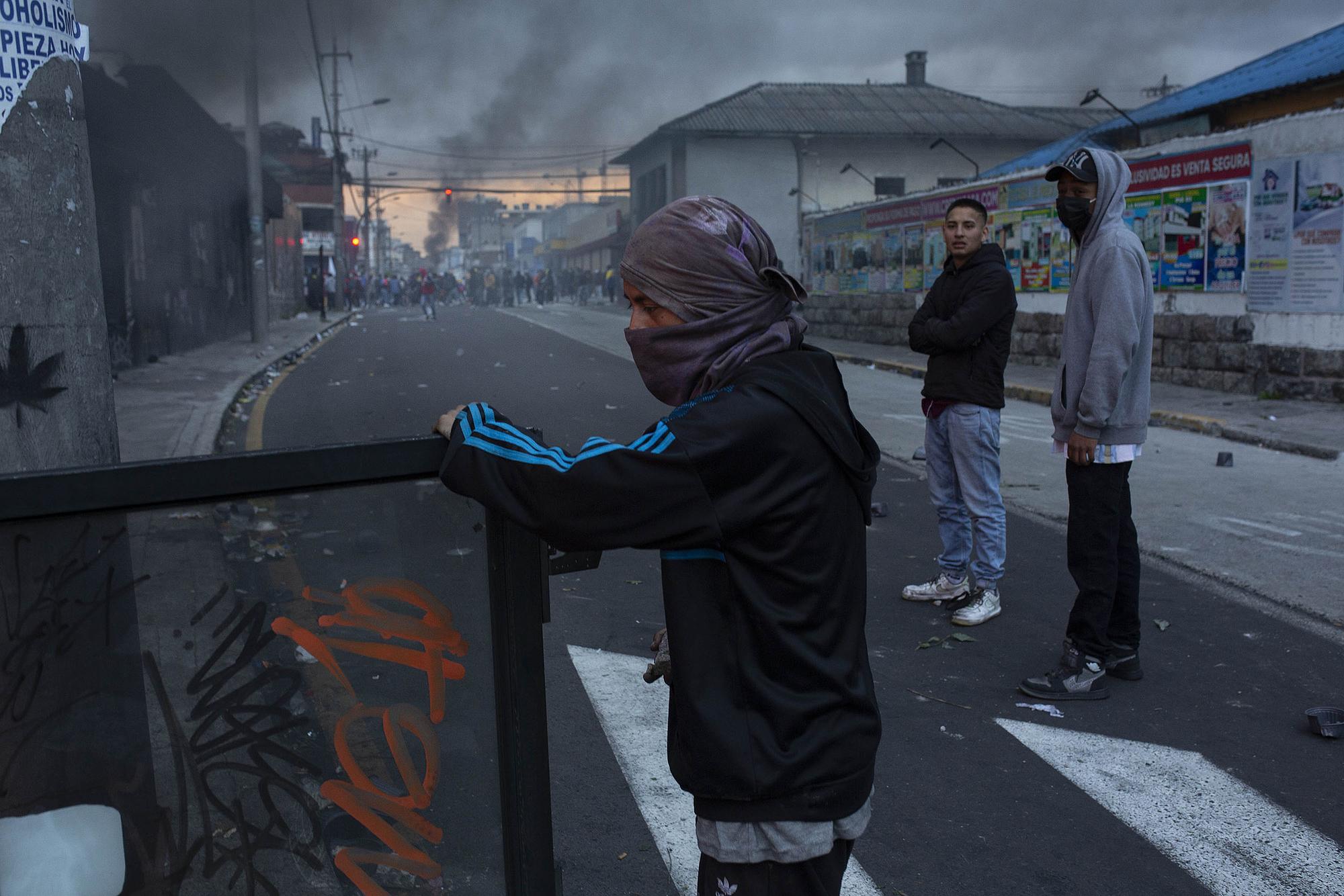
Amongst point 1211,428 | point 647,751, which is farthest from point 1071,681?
point 1211,428

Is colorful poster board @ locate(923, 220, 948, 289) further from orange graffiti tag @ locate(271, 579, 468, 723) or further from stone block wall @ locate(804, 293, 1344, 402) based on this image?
orange graffiti tag @ locate(271, 579, 468, 723)

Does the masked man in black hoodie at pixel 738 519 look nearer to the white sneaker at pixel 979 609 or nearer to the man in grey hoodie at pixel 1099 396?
the man in grey hoodie at pixel 1099 396

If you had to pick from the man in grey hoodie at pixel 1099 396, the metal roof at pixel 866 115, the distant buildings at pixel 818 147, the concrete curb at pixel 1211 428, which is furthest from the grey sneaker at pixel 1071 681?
the metal roof at pixel 866 115

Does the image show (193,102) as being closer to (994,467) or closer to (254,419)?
(254,419)

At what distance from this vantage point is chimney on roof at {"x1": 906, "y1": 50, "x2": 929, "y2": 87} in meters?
44.3

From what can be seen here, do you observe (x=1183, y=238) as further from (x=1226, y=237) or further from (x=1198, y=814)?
(x=1198, y=814)

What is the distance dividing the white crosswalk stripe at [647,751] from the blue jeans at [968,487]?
1.62 m

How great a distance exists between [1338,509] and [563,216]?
10067 centimetres

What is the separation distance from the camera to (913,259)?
70.4 ft

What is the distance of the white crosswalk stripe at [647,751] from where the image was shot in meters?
3.20

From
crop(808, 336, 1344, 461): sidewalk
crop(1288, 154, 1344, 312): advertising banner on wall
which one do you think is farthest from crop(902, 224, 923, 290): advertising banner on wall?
crop(1288, 154, 1344, 312): advertising banner on wall

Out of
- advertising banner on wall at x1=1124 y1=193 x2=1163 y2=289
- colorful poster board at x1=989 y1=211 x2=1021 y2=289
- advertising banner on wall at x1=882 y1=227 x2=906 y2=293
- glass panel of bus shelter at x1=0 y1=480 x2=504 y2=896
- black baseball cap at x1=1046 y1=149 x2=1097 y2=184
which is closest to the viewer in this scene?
glass panel of bus shelter at x1=0 y1=480 x2=504 y2=896

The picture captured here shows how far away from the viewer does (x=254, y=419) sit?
1185 centimetres

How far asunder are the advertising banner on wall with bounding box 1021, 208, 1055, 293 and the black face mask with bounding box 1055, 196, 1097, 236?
13.0 metres
